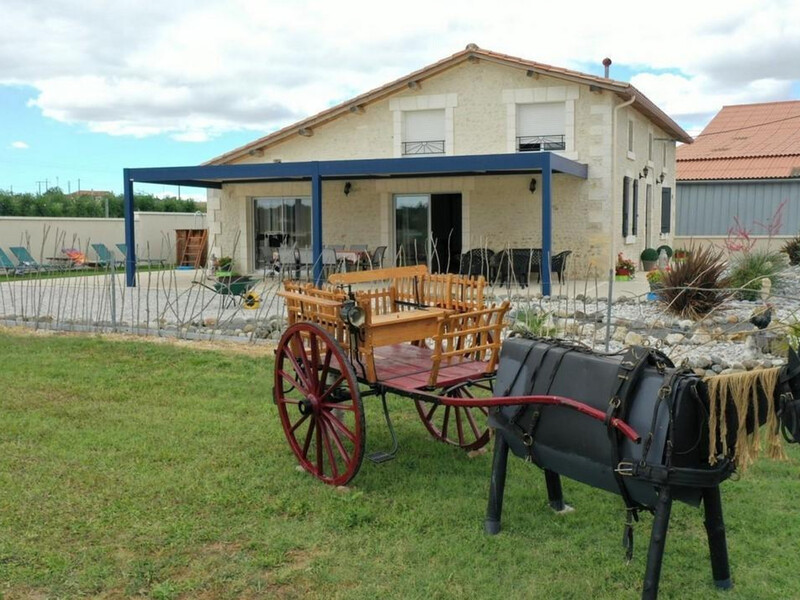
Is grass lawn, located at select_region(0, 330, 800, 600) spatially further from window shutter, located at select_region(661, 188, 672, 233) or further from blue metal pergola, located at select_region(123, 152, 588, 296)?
window shutter, located at select_region(661, 188, 672, 233)

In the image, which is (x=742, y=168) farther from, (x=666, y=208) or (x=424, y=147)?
(x=424, y=147)

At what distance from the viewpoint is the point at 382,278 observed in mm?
5168

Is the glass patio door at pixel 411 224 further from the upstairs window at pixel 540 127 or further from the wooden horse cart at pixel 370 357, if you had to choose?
the wooden horse cart at pixel 370 357

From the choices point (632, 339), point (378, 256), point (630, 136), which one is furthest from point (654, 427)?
point (630, 136)

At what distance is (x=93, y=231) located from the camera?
1026 inches

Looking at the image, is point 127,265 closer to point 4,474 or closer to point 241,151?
point 241,151

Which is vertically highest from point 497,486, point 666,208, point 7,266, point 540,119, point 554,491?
point 540,119

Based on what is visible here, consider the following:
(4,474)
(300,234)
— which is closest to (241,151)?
(300,234)

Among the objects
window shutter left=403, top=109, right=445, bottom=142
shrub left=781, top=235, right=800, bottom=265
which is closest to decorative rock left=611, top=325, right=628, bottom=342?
window shutter left=403, top=109, right=445, bottom=142

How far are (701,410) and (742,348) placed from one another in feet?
18.9

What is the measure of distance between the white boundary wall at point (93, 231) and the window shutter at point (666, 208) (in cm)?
1421

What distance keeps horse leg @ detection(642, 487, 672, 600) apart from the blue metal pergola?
30.5 ft

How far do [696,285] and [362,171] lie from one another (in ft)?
24.2

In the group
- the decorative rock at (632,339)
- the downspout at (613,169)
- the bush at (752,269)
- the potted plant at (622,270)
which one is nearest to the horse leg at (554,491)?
the decorative rock at (632,339)
